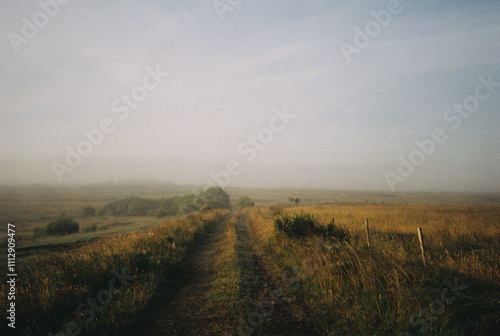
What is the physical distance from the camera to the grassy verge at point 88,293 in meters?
4.33

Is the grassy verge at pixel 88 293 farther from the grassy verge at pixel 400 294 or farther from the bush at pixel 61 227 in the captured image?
the bush at pixel 61 227

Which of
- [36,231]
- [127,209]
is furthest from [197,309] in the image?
[127,209]

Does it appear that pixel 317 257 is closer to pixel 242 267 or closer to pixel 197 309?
pixel 242 267

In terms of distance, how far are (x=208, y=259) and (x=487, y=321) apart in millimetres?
9155

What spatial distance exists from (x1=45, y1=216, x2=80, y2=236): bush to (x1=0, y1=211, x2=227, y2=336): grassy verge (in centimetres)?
3166

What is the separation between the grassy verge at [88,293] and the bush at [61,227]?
104 feet

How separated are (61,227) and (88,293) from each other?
3548 centimetres

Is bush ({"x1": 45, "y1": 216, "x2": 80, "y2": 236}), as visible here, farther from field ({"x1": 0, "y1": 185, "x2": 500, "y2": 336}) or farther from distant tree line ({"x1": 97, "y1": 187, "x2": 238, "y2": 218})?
distant tree line ({"x1": 97, "y1": 187, "x2": 238, "y2": 218})

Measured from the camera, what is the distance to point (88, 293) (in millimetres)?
5602

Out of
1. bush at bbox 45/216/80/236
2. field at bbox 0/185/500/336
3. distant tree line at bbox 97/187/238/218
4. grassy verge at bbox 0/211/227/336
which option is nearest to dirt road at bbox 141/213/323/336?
field at bbox 0/185/500/336

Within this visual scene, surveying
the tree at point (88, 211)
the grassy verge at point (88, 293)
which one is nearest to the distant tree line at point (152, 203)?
the tree at point (88, 211)

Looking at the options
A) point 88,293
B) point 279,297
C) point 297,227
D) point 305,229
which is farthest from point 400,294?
point 88,293

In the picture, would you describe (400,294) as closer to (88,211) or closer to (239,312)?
(239,312)

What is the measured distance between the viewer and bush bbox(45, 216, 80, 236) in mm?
30516
